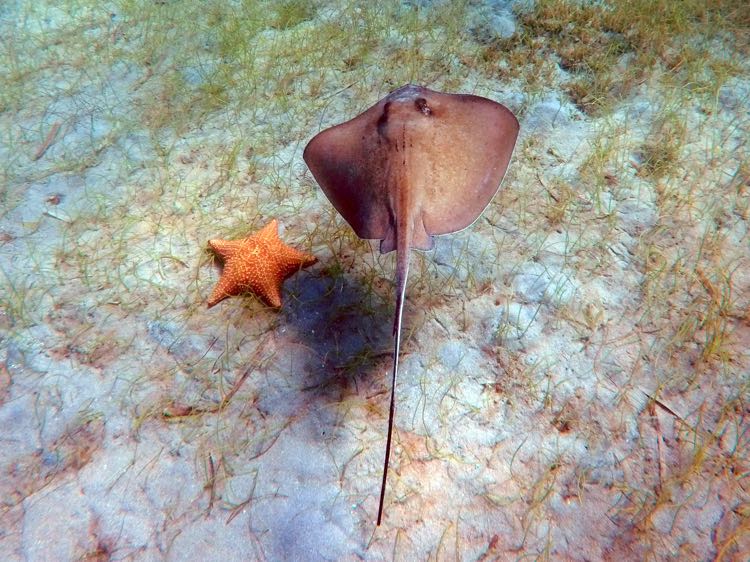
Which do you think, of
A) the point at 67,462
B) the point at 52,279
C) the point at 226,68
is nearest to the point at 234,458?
the point at 67,462

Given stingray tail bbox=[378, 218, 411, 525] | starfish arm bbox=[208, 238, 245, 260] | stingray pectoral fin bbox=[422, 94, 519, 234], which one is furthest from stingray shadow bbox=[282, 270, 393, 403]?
stingray pectoral fin bbox=[422, 94, 519, 234]

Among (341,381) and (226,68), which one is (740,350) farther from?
(226,68)

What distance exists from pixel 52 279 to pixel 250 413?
2.18 metres

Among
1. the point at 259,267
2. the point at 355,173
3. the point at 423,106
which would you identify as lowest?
the point at 259,267

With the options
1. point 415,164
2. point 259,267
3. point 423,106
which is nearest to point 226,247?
point 259,267

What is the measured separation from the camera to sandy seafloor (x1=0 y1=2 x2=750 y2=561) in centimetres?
219

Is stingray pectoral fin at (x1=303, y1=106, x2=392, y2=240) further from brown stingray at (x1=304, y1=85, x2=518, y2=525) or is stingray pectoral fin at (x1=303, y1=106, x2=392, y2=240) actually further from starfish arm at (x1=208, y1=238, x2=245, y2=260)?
starfish arm at (x1=208, y1=238, x2=245, y2=260)

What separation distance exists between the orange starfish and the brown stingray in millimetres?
684

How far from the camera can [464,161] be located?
2338 mm

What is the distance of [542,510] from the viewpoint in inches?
86.4

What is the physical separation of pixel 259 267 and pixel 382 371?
44.7 inches

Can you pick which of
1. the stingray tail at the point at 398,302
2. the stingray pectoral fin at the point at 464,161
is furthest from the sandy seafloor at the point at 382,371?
the stingray pectoral fin at the point at 464,161

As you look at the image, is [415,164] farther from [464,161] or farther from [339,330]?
[339,330]

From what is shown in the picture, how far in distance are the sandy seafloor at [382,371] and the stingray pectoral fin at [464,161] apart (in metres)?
0.90
